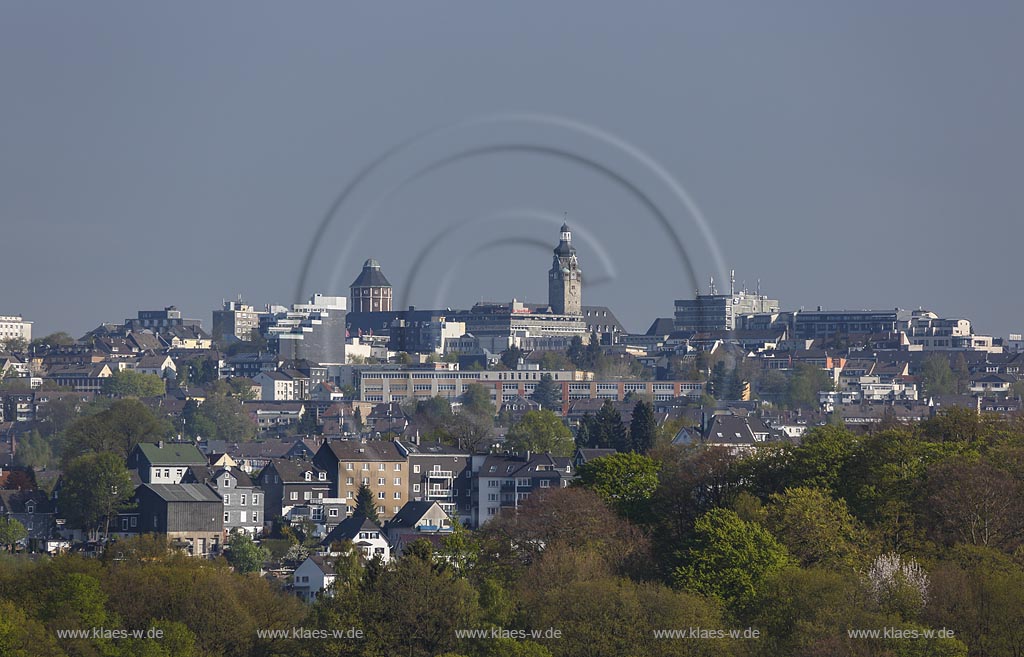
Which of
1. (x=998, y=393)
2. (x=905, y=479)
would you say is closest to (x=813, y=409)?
(x=998, y=393)

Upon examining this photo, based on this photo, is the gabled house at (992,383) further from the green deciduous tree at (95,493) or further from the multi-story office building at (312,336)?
the green deciduous tree at (95,493)

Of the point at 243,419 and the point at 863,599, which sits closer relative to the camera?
the point at 863,599

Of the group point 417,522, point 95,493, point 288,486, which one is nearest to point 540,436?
point 288,486

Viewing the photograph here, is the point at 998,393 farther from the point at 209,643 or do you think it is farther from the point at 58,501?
the point at 209,643

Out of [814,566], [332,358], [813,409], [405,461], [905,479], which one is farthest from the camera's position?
[332,358]

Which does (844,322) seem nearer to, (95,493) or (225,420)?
(225,420)

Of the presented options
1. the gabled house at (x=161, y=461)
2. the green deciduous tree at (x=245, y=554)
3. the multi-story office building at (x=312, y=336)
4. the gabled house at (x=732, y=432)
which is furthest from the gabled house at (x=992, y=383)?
the green deciduous tree at (x=245, y=554)

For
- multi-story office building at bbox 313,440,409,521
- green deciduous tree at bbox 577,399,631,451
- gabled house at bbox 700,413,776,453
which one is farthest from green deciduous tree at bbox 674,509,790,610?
gabled house at bbox 700,413,776,453
